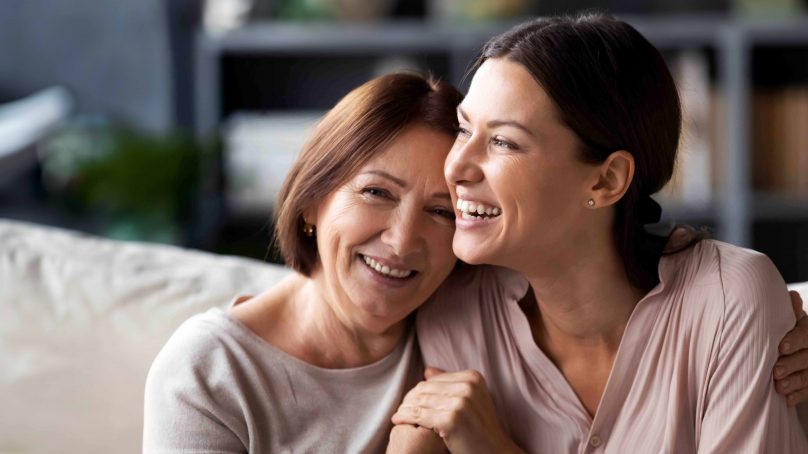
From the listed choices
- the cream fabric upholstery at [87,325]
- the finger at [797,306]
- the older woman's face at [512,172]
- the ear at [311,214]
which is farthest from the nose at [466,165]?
the cream fabric upholstery at [87,325]

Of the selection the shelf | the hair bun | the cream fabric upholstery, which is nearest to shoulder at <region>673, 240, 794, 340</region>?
the hair bun

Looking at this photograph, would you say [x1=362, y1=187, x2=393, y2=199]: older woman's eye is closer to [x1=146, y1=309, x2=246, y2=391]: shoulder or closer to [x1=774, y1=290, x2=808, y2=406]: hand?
[x1=146, y1=309, x2=246, y2=391]: shoulder

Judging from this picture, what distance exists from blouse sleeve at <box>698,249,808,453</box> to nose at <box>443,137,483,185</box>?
1.18ft

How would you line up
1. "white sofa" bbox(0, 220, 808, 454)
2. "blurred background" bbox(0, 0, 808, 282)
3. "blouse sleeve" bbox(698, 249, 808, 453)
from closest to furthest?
1. "blouse sleeve" bbox(698, 249, 808, 453)
2. "white sofa" bbox(0, 220, 808, 454)
3. "blurred background" bbox(0, 0, 808, 282)

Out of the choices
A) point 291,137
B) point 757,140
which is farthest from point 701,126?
point 291,137

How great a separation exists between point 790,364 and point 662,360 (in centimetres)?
17

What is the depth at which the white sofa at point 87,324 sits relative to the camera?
1.94 m

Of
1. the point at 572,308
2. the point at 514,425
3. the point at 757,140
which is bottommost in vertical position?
the point at 757,140

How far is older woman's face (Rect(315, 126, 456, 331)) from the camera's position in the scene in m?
1.59

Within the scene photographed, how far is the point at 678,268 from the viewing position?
1.62 metres

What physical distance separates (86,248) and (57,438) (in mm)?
370

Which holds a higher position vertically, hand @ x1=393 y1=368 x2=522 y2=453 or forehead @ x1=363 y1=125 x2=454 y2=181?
forehead @ x1=363 y1=125 x2=454 y2=181

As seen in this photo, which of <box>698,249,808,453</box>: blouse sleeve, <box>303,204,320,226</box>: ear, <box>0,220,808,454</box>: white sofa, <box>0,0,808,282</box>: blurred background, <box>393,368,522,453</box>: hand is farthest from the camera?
<box>0,0,808,282</box>: blurred background

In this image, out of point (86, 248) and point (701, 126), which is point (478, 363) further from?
point (701, 126)
